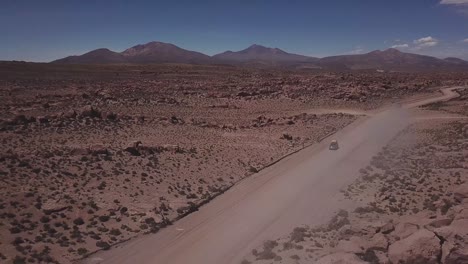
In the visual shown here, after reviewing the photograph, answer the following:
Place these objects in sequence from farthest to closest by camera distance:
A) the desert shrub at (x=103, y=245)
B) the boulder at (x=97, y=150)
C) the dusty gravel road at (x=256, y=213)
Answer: the boulder at (x=97, y=150), the desert shrub at (x=103, y=245), the dusty gravel road at (x=256, y=213)

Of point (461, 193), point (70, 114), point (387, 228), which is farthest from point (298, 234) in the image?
point (70, 114)

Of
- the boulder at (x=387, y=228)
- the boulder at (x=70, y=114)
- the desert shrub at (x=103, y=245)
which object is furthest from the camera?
the boulder at (x=70, y=114)

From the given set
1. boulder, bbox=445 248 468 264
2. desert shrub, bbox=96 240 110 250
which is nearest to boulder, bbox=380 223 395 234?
boulder, bbox=445 248 468 264

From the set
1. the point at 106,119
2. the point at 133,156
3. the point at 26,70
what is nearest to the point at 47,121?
the point at 106,119

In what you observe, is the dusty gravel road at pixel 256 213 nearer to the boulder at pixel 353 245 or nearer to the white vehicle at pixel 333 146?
the white vehicle at pixel 333 146

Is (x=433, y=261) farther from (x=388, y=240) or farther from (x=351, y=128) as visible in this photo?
(x=351, y=128)

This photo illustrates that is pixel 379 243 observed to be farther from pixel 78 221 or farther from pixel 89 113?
pixel 89 113

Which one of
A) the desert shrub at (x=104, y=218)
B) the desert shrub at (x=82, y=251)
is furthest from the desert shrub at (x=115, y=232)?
the desert shrub at (x=82, y=251)
